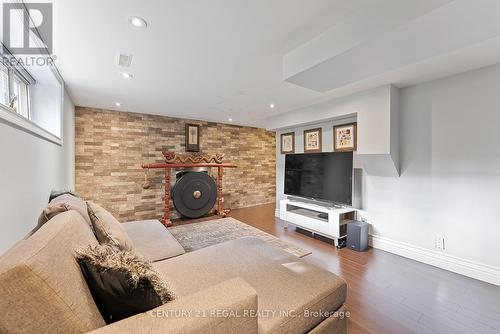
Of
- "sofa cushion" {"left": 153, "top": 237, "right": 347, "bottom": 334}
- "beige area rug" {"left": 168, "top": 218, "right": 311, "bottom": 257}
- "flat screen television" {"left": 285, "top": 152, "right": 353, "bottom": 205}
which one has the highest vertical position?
"flat screen television" {"left": 285, "top": 152, "right": 353, "bottom": 205}

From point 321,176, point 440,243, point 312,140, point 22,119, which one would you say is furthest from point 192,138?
point 440,243

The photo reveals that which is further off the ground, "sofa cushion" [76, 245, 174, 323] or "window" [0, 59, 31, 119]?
"window" [0, 59, 31, 119]

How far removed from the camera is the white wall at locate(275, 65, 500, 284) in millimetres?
2240

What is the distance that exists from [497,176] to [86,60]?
4.30m

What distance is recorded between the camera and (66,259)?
0.79m

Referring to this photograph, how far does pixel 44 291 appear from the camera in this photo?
2.10ft

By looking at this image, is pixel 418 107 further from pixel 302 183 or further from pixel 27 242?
pixel 27 242

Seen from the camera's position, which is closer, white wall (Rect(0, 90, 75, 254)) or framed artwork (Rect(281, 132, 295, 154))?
white wall (Rect(0, 90, 75, 254))

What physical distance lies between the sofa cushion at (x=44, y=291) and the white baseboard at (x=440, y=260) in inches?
131

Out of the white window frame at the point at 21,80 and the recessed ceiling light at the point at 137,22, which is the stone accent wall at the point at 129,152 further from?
the recessed ceiling light at the point at 137,22

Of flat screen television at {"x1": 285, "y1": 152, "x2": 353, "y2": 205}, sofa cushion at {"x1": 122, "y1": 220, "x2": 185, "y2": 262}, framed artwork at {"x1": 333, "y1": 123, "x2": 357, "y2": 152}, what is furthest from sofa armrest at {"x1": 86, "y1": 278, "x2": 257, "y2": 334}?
framed artwork at {"x1": 333, "y1": 123, "x2": 357, "y2": 152}

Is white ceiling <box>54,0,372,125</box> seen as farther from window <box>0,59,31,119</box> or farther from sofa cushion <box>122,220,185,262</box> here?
sofa cushion <box>122,220,185,262</box>

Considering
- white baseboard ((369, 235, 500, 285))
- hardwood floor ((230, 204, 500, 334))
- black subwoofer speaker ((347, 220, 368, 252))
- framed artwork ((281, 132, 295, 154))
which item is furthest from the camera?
framed artwork ((281, 132, 295, 154))

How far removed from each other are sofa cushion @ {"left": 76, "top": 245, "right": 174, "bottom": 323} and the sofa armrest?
0.20 feet
